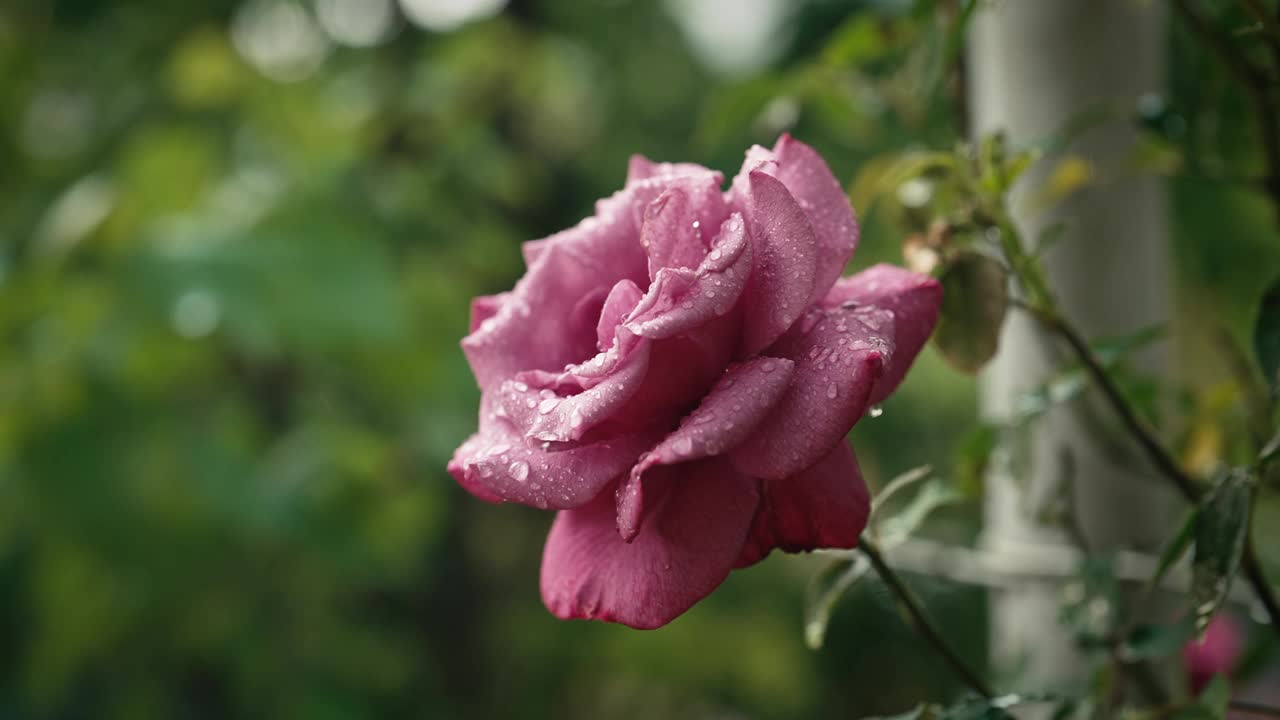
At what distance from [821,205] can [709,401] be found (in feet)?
0.22

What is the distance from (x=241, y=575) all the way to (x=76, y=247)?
60cm

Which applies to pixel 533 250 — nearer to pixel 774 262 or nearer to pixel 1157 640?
pixel 774 262

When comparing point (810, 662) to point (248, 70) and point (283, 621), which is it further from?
point (248, 70)

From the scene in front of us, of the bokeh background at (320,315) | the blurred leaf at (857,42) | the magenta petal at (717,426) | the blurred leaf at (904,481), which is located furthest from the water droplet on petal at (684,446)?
the blurred leaf at (857,42)

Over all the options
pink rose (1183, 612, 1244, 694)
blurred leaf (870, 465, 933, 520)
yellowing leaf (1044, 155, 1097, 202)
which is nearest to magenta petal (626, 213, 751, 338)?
blurred leaf (870, 465, 933, 520)

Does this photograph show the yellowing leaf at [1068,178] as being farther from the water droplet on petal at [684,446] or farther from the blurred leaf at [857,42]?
the water droplet on petal at [684,446]

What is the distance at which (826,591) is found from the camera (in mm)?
351

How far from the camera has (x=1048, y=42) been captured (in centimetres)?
43

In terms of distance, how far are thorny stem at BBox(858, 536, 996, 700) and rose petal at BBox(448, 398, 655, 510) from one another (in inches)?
3.1

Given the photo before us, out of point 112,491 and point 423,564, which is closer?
point 112,491

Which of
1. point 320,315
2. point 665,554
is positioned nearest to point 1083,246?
point 665,554

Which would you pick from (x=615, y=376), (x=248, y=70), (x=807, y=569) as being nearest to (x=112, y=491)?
(x=248, y=70)

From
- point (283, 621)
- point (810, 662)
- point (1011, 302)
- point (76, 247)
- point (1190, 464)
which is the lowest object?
point (810, 662)

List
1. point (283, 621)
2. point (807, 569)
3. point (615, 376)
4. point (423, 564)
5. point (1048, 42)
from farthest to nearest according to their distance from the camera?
point (807, 569)
point (423, 564)
point (283, 621)
point (1048, 42)
point (615, 376)
